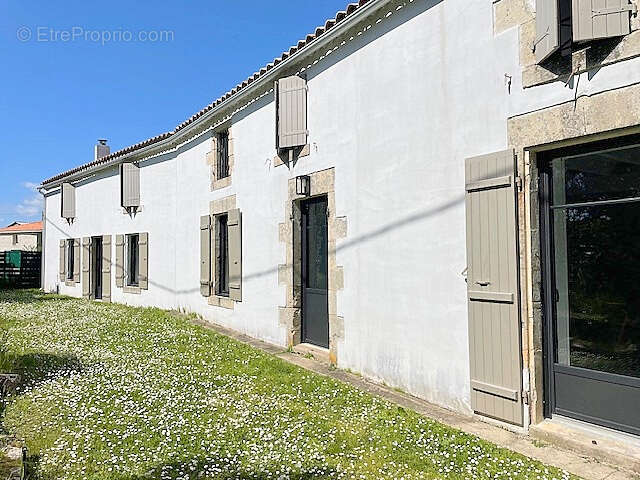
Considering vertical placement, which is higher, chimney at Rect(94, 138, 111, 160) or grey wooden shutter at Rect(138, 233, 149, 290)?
chimney at Rect(94, 138, 111, 160)

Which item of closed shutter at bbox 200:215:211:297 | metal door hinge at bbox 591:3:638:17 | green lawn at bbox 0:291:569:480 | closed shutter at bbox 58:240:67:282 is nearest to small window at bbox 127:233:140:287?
closed shutter at bbox 200:215:211:297

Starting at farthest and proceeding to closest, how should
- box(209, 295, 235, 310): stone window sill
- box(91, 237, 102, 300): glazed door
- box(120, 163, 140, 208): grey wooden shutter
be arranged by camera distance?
box(91, 237, 102, 300): glazed door, box(120, 163, 140, 208): grey wooden shutter, box(209, 295, 235, 310): stone window sill

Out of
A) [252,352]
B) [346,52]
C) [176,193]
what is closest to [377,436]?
[252,352]

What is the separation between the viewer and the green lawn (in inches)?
132

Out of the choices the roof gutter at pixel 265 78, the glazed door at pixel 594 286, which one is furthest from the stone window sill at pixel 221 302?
the glazed door at pixel 594 286

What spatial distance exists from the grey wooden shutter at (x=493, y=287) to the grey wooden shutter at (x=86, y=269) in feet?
43.0

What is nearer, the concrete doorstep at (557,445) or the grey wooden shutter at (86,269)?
the concrete doorstep at (557,445)

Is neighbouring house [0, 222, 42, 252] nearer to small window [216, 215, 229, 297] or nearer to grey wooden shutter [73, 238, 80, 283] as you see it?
grey wooden shutter [73, 238, 80, 283]

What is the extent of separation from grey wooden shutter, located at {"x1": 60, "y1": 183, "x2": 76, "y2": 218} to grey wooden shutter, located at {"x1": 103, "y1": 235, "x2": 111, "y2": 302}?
111 inches

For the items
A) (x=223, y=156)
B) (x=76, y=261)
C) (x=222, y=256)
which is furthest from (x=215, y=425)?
(x=76, y=261)

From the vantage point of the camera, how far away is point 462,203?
4512mm

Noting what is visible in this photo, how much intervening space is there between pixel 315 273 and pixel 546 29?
4.36 m

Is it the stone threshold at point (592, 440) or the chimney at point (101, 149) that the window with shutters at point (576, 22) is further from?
the chimney at point (101, 149)

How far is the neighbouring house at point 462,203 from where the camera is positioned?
11.9 feet
